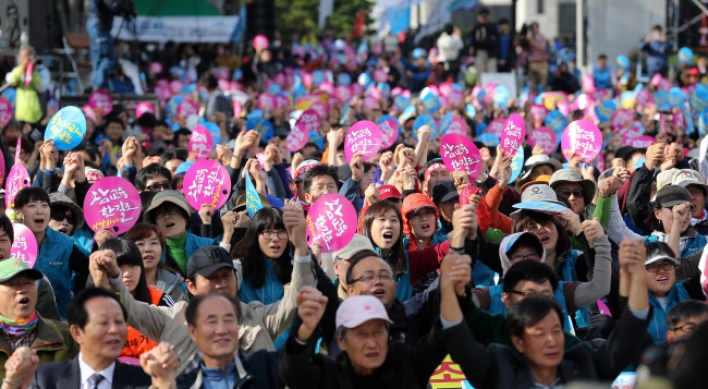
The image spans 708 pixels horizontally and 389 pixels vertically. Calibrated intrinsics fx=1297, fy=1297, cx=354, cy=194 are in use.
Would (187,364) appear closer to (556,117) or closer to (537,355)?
(537,355)

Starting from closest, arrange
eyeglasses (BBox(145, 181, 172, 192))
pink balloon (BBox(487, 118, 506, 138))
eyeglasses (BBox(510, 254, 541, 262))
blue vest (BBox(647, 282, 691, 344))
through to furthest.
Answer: eyeglasses (BBox(510, 254, 541, 262)), blue vest (BBox(647, 282, 691, 344)), eyeglasses (BBox(145, 181, 172, 192)), pink balloon (BBox(487, 118, 506, 138))

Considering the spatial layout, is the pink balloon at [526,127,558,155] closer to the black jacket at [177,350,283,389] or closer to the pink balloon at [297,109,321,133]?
the pink balloon at [297,109,321,133]

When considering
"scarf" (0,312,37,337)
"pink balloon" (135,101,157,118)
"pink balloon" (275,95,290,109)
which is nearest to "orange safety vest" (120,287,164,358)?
"scarf" (0,312,37,337)

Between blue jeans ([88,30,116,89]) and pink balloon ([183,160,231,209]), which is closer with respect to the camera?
pink balloon ([183,160,231,209])

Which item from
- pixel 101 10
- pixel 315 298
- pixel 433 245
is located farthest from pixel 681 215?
pixel 101 10

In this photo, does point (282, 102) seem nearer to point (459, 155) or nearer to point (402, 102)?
point (402, 102)

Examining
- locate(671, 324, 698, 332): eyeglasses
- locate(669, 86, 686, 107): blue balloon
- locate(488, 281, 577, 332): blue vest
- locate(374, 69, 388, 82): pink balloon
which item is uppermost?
locate(374, 69, 388, 82): pink balloon

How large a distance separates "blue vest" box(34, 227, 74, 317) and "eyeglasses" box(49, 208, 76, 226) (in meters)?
0.53

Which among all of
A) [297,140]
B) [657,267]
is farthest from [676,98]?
[657,267]

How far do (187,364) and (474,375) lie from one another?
1301mm

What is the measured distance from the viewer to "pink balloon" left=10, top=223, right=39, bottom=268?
6.70m

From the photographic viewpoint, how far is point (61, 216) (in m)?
7.77

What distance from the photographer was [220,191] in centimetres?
825

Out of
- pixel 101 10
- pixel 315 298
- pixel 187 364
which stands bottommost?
pixel 187 364
